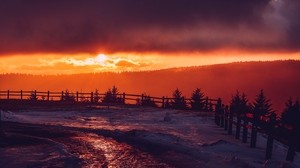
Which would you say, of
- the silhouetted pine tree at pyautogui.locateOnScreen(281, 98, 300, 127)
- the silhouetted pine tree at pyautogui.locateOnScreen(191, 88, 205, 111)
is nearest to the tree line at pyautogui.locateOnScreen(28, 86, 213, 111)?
the silhouetted pine tree at pyautogui.locateOnScreen(191, 88, 205, 111)

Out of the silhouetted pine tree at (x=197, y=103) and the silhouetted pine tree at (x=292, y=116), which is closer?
the silhouetted pine tree at (x=292, y=116)

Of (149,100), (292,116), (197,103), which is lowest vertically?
(292,116)

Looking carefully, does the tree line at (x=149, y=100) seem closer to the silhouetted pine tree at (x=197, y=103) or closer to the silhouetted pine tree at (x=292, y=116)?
the silhouetted pine tree at (x=197, y=103)

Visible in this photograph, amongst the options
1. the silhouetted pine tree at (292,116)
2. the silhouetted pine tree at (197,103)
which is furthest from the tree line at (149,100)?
the silhouetted pine tree at (292,116)

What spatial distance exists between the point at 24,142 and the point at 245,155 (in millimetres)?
9678

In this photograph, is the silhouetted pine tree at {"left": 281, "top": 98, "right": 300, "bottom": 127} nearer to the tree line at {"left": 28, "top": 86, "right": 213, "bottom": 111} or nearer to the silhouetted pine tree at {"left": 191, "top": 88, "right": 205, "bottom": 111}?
the silhouetted pine tree at {"left": 191, "top": 88, "right": 205, "bottom": 111}

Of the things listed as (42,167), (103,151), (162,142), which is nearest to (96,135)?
(162,142)

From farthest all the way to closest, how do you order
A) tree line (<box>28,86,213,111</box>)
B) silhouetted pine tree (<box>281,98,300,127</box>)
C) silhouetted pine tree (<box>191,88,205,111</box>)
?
tree line (<box>28,86,213,111</box>)
silhouetted pine tree (<box>191,88,205,111</box>)
silhouetted pine tree (<box>281,98,300,127</box>)

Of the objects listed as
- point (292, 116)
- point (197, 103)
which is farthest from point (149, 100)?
point (292, 116)

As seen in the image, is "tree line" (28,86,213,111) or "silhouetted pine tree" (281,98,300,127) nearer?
"silhouetted pine tree" (281,98,300,127)

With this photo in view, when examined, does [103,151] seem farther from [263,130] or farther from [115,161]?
[263,130]

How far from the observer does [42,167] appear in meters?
15.1

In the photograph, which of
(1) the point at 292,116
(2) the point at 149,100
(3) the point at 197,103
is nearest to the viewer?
(1) the point at 292,116

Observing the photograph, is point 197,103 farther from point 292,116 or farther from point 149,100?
point 292,116
